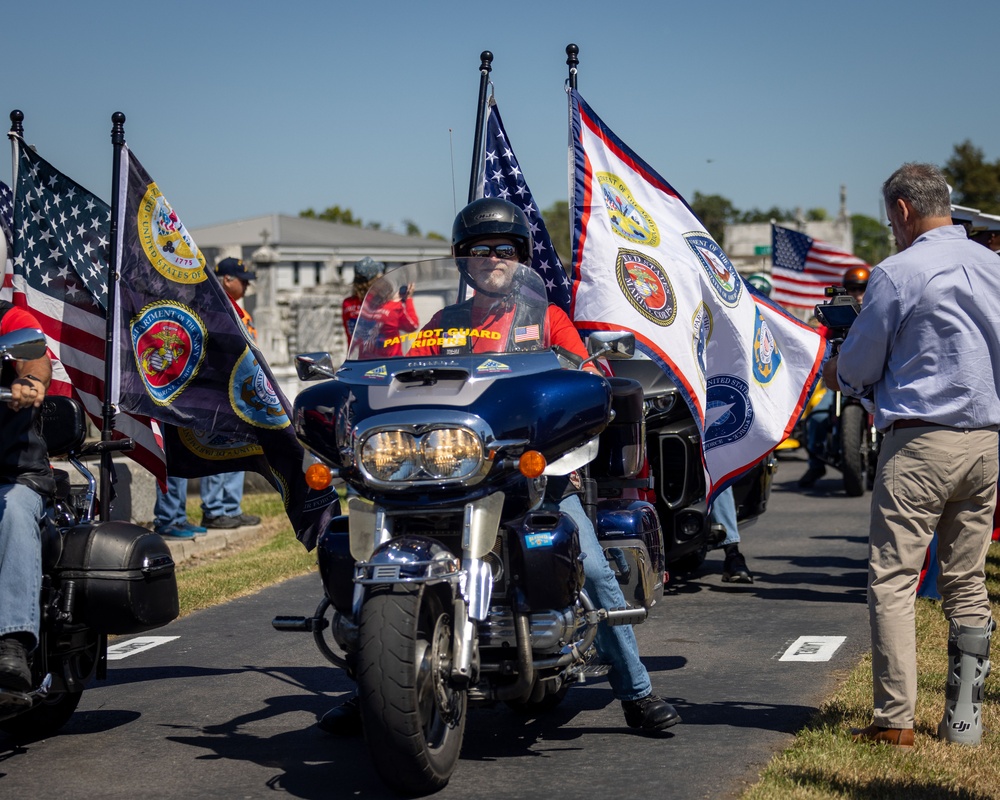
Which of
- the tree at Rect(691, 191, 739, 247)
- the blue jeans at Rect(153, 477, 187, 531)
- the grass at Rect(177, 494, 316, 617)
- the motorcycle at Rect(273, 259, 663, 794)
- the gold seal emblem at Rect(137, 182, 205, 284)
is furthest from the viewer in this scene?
the tree at Rect(691, 191, 739, 247)

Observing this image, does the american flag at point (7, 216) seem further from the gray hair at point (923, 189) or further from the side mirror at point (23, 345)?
the gray hair at point (923, 189)

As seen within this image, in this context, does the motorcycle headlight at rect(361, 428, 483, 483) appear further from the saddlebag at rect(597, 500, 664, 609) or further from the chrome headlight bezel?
the saddlebag at rect(597, 500, 664, 609)

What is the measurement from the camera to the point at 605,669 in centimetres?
513

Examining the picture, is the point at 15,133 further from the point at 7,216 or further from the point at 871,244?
the point at 871,244

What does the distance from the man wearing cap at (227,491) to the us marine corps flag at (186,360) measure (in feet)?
12.9

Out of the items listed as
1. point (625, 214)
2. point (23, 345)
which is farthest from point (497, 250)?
point (625, 214)

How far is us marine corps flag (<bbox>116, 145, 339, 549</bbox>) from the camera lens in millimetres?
6676

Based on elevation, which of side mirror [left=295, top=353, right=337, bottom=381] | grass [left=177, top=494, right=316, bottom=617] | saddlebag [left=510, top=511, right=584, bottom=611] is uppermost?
side mirror [left=295, top=353, right=337, bottom=381]

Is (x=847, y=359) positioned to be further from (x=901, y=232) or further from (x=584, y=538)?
A: (x=584, y=538)

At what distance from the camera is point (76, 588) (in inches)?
200

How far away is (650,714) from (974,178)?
8002 centimetres

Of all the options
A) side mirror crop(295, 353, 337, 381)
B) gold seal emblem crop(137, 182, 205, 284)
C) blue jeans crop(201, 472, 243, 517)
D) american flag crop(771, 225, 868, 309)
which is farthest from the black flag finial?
A: american flag crop(771, 225, 868, 309)

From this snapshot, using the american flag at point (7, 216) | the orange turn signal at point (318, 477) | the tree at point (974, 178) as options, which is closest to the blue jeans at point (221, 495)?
the american flag at point (7, 216)

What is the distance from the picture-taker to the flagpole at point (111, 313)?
6059 millimetres
